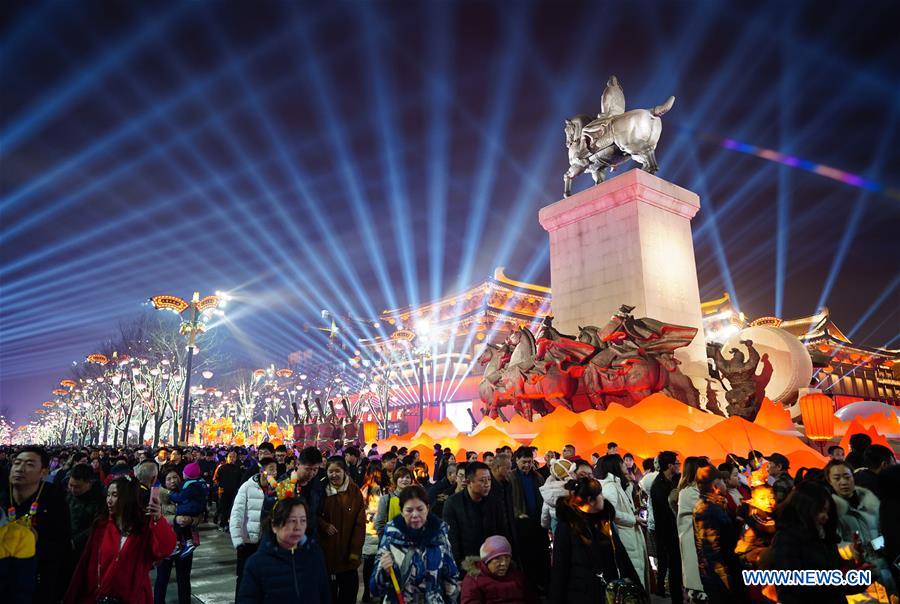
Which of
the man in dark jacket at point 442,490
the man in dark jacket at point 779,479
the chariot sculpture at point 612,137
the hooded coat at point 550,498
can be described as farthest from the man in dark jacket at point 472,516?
the chariot sculpture at point 612,137

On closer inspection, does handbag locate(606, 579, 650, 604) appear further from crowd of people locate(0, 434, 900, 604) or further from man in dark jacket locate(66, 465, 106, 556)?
man in dark jacket locate(66, 465, 106, 556)

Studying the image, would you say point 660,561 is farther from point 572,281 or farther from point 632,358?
point 572,281

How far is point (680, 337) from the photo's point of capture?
45.8ft

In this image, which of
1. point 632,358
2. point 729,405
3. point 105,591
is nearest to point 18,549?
point 105,591

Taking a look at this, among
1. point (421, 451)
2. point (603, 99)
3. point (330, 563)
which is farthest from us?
point (603, 99)

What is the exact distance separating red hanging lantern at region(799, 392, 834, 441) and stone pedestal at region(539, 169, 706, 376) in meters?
2.95

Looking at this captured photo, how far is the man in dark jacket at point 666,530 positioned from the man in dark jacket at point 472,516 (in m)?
2.49

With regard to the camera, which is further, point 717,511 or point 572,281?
point 572,281

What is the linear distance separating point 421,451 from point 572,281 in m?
7.44

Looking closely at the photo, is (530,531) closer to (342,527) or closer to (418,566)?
(342,527)

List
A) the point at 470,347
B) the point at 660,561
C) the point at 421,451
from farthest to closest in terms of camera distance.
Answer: the point at 470,347 → the point at 421,451 → the point at 660,561

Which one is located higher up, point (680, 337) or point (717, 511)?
point (680, 337)

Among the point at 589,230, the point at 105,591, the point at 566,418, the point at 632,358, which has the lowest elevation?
the point at 105,591

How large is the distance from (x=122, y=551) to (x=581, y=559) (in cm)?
311
